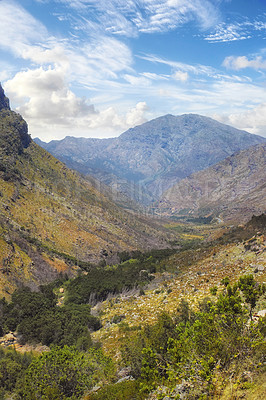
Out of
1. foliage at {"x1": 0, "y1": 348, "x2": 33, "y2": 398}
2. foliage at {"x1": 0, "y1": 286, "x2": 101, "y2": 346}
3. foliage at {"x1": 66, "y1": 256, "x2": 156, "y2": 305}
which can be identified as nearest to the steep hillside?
foliage at {"x1": 0, "y1": 286, "x2": 101, "y2": 346}

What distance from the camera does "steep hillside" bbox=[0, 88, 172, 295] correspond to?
62062mm

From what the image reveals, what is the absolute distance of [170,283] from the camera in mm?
36094

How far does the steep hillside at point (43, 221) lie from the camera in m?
62.1

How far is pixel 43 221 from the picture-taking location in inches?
3546

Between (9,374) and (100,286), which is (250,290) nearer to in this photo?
(9,374)

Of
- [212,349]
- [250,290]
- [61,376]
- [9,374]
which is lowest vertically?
[9,374]

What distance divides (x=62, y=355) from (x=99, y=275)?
126 feet

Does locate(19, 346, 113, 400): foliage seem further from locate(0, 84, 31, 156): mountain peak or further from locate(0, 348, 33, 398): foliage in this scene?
locate(0, 84, 31, 156): mountain peak

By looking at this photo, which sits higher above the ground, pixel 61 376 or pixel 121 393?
pixel 121 393

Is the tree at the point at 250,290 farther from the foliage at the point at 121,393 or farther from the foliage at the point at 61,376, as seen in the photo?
the foliage at the point at 61,376

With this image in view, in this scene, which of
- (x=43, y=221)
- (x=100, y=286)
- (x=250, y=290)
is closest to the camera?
(x=250, y=290)

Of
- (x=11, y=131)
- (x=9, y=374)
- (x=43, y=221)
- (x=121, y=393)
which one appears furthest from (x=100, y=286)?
(x=11, y=131)

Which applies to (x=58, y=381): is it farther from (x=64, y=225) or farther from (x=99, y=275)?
(x=64, y=225)

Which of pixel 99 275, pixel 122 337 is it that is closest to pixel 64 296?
pixel 99 275
